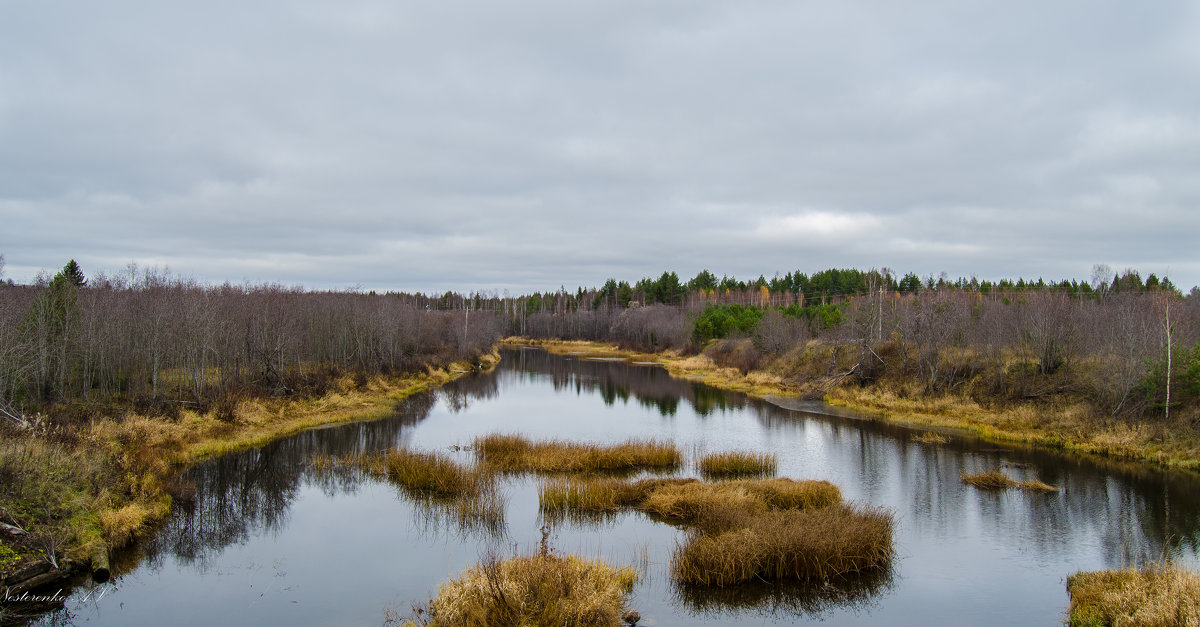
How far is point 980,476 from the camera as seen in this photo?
21.0 meters

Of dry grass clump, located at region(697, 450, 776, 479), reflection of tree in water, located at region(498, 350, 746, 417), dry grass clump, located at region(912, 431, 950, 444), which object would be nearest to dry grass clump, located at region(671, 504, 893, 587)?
dry grass clump, located at region(697, 450, 776, 479)

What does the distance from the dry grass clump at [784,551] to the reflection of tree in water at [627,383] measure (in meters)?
22.7

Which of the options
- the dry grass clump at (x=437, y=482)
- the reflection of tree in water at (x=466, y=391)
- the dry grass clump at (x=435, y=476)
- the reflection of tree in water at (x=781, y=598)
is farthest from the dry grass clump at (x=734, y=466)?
the reflection of tree in water at (x=466, y=391)

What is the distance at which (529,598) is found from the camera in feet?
32.6

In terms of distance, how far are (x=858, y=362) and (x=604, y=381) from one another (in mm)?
21986

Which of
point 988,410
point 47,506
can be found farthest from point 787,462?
point 47,506

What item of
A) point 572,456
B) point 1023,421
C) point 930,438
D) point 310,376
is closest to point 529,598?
A: point 572,456

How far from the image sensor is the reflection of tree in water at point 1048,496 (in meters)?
15.8

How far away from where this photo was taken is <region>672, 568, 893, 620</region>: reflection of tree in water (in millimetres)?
11688

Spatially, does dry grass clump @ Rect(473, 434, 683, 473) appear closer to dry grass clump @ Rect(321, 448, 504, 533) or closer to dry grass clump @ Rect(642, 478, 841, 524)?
dry grass clump @ Rect(321, 448, 504, 533)

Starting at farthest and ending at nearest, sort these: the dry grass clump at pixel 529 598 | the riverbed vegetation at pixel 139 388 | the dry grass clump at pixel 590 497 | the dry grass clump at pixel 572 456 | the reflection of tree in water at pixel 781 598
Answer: the dry grass clump at pixel 572 456 < the dry grass clump at pixel 590 497 < the riverbed vegetation at pixel 139 388 < the reflection of tree in water at pixel 781 598 < the dry grass clump at pixel 529 598

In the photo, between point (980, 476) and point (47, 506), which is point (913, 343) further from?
point (47, 506)

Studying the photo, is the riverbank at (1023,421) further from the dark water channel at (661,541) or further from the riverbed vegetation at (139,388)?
the riverbed vegetation at (139,388)

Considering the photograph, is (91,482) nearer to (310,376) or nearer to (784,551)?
(784,551)
